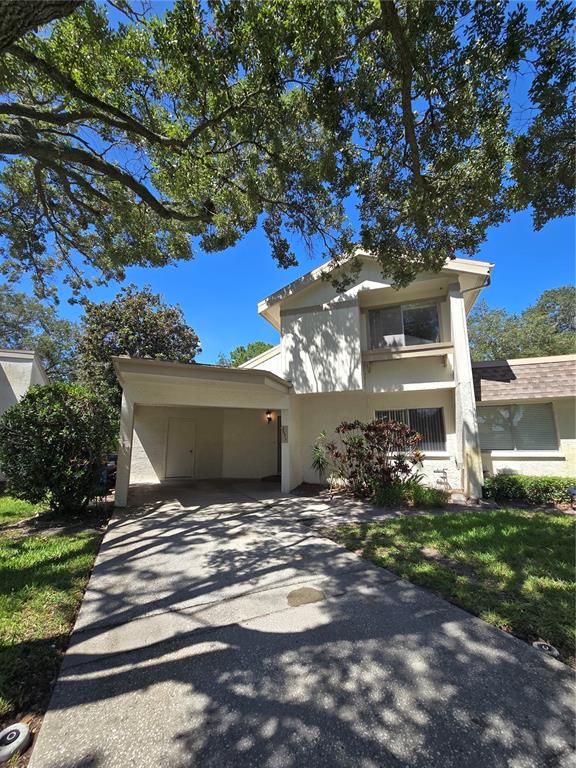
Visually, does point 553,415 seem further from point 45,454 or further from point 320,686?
point 45,454

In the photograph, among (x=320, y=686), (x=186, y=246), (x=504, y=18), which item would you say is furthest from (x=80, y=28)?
(x=320, y=686)

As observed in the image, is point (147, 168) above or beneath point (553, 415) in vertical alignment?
above

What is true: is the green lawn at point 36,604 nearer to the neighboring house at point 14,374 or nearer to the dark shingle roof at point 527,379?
the neighboring house at point 14,374

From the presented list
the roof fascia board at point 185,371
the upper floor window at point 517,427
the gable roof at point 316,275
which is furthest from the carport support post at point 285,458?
the upper floor window at point 517,427

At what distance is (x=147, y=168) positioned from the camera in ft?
27.3

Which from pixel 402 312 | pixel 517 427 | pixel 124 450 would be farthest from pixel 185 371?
pixel 517 427

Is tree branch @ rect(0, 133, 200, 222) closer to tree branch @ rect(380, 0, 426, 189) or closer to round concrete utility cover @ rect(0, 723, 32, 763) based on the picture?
tree branch @ rect(380, 0, 426, 189)

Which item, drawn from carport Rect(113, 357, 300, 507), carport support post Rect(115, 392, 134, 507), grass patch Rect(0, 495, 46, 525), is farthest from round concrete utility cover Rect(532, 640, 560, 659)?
grass patch Rect(0, 495, 46, 525)

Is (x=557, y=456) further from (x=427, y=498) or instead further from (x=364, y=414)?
(x=364, y=414)

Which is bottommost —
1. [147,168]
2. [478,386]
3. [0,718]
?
[0,718]

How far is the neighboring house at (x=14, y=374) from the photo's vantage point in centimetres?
1191

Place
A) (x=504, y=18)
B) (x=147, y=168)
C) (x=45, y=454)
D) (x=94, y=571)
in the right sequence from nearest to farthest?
(x=504, y=18) < (x=94, y=571) < (x=45, y=454) < (x=147, y=168)

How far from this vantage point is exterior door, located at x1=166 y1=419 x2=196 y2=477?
517 inches

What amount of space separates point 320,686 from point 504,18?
25.7ft
